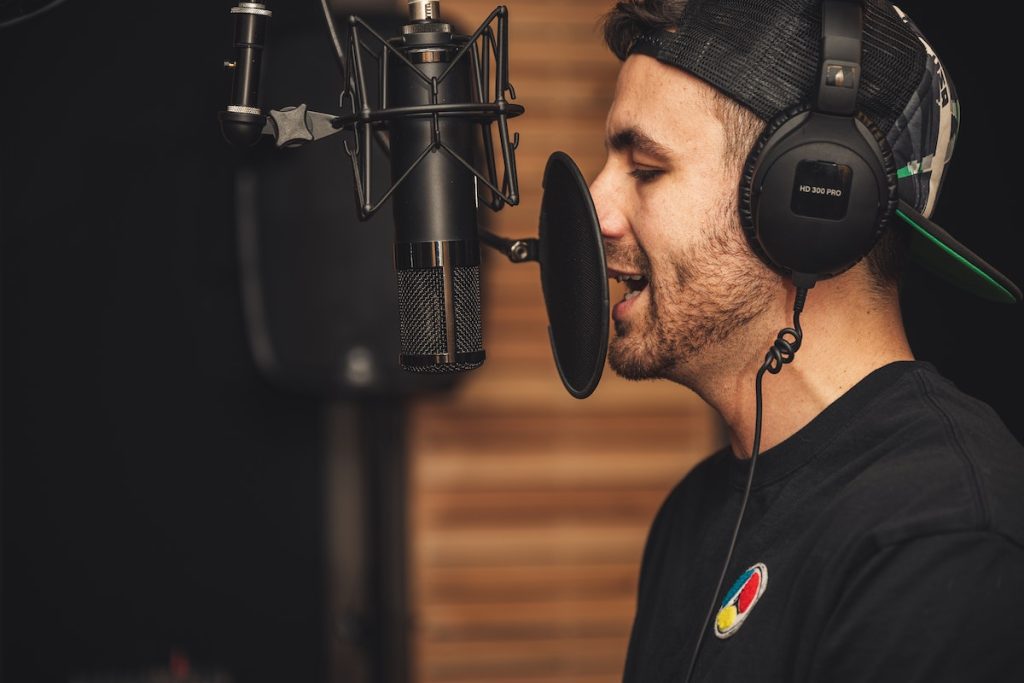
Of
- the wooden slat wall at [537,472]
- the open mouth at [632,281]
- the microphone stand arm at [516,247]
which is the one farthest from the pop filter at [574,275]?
the wooden slat wall at [537,472]

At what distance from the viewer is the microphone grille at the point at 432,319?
0.97 metres

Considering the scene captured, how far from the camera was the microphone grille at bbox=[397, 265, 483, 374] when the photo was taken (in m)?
0.97

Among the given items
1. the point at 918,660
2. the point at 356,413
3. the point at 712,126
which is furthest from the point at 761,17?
Result: the point at 356,413

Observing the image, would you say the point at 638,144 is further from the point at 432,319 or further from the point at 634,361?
the point at 432,319

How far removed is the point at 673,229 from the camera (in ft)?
4.34

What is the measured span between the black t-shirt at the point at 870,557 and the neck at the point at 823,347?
0.04 meters

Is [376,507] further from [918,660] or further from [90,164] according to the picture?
[918,660]

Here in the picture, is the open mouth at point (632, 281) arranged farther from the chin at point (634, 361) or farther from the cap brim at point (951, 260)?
the cap brim at point (951, 260)

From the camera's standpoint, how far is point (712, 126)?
129cm

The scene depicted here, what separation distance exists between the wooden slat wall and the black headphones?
1.71 meters

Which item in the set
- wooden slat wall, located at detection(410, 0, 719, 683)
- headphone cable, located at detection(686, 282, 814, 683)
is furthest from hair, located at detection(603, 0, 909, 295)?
wooden slat wall, located at detection(410, 0, 719, 683)

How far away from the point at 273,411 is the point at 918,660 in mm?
2171

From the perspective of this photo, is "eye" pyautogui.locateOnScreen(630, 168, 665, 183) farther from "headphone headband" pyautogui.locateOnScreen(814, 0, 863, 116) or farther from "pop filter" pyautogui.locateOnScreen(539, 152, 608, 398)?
"headphone headband" pyautogui.locateOnScreen(814, 0, 863, 116)

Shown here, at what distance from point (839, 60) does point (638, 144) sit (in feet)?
0.98
